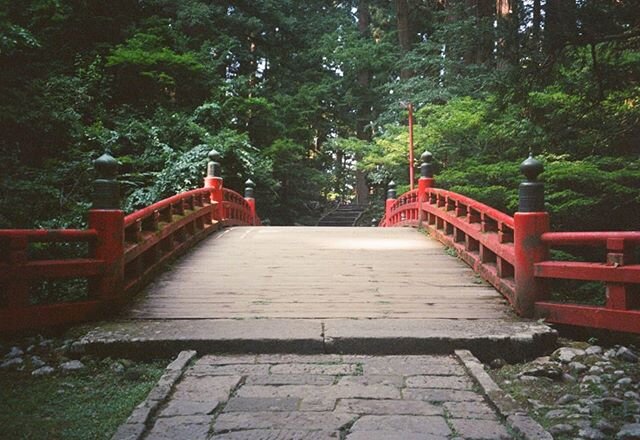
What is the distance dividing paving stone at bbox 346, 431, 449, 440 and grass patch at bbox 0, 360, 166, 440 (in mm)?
1445

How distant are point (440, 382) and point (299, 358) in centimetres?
120

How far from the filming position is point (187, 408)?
3.43 metres

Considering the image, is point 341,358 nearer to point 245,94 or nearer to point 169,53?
point 169,53

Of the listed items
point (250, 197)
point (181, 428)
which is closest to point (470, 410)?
point (181, 428)

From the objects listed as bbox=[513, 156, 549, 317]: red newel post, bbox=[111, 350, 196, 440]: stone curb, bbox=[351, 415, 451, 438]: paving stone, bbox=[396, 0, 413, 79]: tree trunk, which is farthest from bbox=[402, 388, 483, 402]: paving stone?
bbox=[396, 0, 413, 79]: tree trunk

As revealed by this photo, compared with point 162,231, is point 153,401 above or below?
below

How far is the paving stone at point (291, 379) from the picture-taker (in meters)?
3.89

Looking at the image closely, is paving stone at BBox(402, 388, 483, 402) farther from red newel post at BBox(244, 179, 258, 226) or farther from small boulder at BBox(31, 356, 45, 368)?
red newel post at BBox(244, 179, 258, 226)

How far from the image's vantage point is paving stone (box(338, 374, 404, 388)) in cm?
388

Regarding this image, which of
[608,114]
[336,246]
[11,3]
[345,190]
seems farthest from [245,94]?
[345,190]

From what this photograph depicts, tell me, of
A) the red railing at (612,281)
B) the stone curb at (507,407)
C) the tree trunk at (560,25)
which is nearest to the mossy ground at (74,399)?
the stone curb at (507,407)

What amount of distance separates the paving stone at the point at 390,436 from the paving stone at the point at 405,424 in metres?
0.03

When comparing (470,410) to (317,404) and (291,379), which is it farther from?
(291,379)

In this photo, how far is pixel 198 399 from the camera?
3.58 meters
